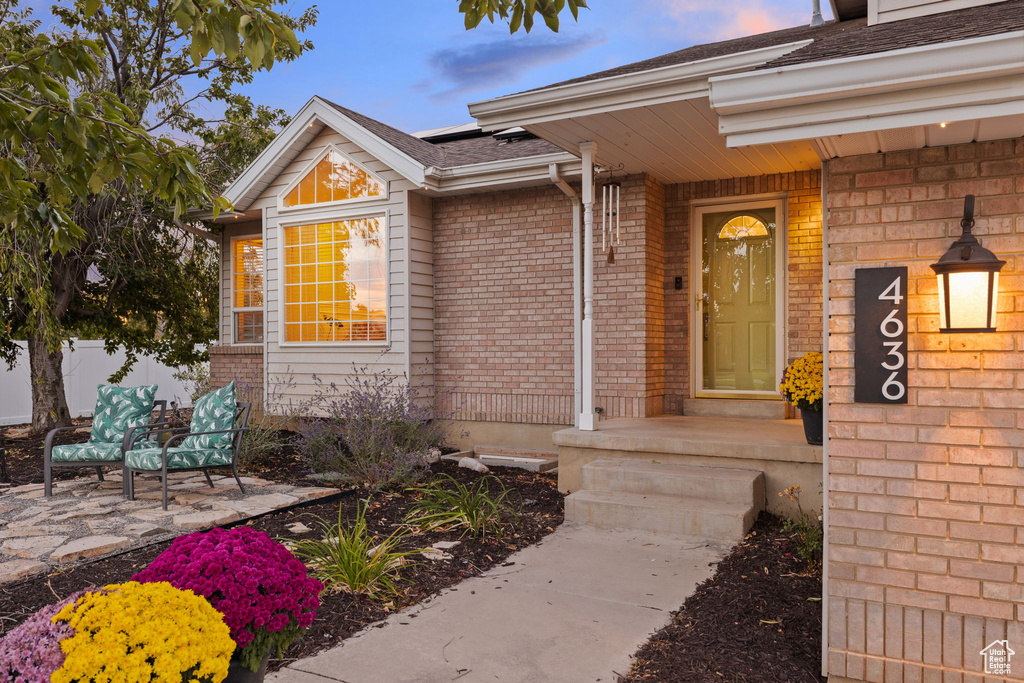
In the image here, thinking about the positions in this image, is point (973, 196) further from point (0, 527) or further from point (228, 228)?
point (228, 228)

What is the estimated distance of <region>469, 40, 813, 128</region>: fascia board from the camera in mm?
5543

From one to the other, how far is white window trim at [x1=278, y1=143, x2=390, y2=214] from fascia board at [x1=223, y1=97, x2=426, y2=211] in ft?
0.99

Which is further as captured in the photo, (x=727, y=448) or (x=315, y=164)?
(x=315, y=164)

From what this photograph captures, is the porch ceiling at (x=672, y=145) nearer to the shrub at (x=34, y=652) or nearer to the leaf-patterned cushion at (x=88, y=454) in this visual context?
the leaf-patterned cushion at (x=88, y=454)

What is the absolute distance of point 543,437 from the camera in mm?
8727

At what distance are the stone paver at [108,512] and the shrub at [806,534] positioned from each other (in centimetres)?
403

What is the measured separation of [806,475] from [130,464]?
5.79 meters

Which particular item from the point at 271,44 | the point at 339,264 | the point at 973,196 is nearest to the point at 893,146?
the point at 973,196

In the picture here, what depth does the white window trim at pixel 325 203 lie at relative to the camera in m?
9.34

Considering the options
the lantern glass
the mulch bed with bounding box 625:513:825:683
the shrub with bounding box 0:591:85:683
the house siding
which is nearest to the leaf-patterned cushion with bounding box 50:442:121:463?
the house siding

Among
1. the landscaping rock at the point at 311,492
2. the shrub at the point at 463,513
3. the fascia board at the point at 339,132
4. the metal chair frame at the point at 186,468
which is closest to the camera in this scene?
the shrub at the point at 463,513

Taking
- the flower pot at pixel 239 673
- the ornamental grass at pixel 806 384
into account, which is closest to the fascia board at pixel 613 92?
the ornamental grass at pixel 806 384

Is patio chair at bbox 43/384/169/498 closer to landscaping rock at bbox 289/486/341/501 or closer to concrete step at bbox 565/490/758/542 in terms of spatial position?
landscaping rock at bbox 289/486/341/501

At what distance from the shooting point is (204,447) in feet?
21.9
